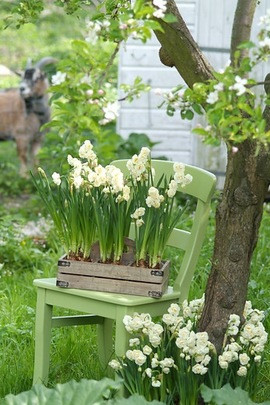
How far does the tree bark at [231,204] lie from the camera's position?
3.23m

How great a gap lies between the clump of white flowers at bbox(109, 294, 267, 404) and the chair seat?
0.06 metres

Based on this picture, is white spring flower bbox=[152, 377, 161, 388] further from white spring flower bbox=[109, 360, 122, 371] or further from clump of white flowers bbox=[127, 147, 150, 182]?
clump of white flowers bbox=[127, 147, 150, 182]

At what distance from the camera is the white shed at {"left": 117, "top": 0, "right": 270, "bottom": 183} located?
307 inches

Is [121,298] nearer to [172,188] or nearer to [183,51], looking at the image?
[172,188]

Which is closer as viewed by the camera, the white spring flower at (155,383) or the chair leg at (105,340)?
the white spring flower at (155,383)

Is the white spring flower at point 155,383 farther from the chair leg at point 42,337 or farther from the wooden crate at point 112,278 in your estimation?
the chair leg at point 42,337

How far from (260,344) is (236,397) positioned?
42 centimetres

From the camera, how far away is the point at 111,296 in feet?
10.7

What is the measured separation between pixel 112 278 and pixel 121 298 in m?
0.12

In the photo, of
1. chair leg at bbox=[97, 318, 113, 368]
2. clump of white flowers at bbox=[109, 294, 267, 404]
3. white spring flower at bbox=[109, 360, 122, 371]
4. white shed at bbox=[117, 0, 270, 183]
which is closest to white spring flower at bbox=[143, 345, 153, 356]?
clump of white flowers at bbox=[109, 294, 267, 404]

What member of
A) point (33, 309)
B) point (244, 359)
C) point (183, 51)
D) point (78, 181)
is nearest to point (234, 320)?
point (244, 359)

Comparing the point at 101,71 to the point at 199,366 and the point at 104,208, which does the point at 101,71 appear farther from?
the point at 199,366

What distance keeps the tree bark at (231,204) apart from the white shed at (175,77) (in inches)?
175

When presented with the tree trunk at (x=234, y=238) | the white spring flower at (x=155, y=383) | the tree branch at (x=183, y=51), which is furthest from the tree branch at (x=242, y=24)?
the white spring flower at (x=155, y=383)
